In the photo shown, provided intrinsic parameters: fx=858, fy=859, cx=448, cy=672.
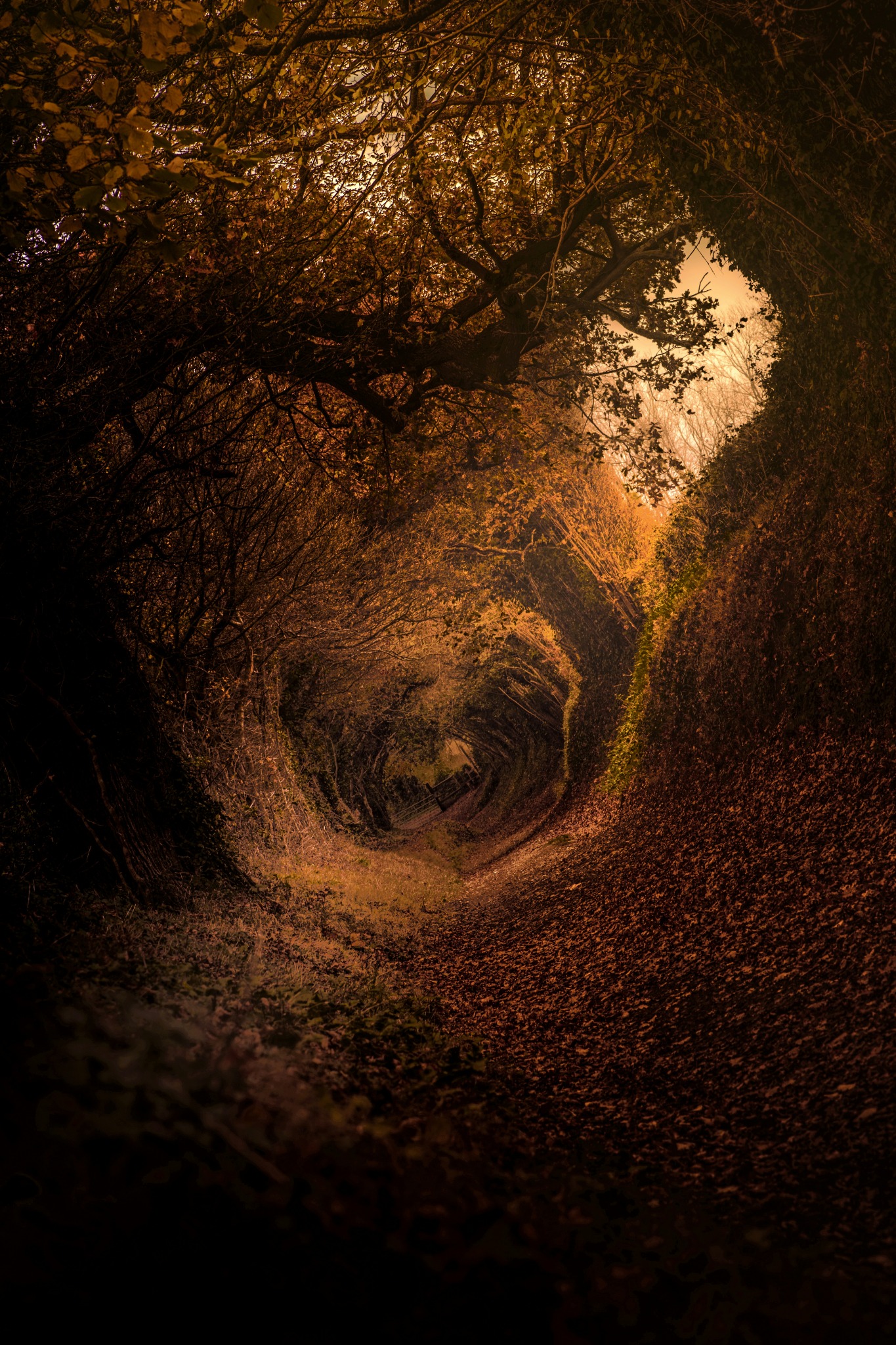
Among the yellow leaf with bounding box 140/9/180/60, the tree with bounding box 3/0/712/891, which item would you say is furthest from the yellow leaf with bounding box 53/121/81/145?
the yellow leaf with bounding box 140/9/180/60

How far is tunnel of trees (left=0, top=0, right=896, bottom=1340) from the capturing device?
5.80m

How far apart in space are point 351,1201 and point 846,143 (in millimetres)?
9271

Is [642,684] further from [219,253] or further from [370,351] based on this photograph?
→ [219,253]

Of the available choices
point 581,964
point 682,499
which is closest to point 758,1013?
point 581,964

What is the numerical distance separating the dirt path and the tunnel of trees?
1446mm

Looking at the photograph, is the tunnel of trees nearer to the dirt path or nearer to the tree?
the tree

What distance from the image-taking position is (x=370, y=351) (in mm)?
9781

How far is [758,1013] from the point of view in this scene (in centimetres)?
586

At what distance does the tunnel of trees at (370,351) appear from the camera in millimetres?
5801

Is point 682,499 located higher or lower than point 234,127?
lower

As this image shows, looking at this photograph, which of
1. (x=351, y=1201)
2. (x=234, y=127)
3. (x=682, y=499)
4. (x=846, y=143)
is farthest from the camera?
(x=682, y=499)

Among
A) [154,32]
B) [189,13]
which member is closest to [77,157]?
[154,32]

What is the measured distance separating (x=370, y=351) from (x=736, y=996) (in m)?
7.58

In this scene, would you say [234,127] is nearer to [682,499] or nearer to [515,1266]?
[515,1266]
